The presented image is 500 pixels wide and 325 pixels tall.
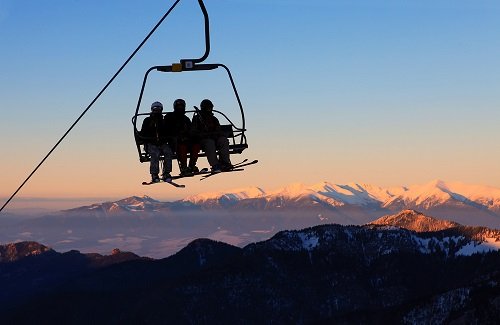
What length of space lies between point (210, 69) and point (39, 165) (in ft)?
18.3

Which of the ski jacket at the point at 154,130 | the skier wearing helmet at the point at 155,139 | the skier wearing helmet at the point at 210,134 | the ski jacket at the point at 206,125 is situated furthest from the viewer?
the ski jacket at the point at 206,125

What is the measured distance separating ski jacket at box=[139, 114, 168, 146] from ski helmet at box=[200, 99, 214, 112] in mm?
1787

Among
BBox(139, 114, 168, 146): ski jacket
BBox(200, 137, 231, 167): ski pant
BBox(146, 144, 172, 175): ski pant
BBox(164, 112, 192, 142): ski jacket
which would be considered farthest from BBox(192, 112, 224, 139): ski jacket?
BBox(146, 144, 172, 175): ski pant

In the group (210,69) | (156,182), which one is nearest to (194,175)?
(156,182)

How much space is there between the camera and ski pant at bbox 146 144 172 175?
30891mm

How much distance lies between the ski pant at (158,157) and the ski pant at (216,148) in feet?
4.93

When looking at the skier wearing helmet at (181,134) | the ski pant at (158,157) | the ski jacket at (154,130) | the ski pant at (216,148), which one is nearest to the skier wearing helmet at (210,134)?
the ski pant at (216,148)

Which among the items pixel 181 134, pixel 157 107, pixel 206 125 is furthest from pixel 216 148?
pixel 157 107

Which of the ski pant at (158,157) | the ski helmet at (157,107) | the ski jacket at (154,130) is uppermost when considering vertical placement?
the ski helmet at (157,107)

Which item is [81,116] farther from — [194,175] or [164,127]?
[164,127]

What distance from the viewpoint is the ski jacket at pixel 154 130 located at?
31.2m

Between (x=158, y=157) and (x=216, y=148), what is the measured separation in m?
2.43

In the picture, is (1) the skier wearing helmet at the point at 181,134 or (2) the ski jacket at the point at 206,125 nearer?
(1) the skier wearing helmet at the point at 181,134

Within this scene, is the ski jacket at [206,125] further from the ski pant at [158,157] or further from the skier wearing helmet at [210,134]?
the ski pant at [158,157]
